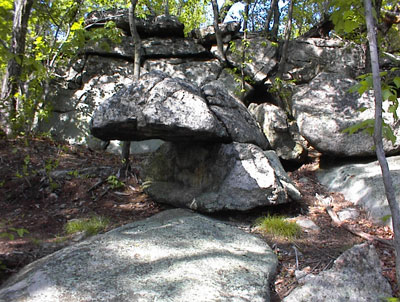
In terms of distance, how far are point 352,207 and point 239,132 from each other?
7.22ft

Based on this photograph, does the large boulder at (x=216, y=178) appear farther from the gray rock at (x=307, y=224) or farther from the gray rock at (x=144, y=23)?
the gray rock at (x=144, y=23)

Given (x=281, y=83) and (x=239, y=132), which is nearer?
(x=239, y=132)

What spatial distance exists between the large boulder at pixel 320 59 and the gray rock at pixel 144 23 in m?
3.77

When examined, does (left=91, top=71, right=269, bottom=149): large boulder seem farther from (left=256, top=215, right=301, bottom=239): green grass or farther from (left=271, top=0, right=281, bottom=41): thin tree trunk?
(left=271, top=0, right=281, bottom=41): thin tree trunk

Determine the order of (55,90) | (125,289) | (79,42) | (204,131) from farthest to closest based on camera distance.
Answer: (55,90) < (204,131) < (79,42) < (125,289)

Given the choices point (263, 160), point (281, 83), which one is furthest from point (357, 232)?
point (281, 83)

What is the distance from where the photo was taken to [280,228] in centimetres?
448

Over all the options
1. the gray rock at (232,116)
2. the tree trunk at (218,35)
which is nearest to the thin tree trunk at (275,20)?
the tree trunk at (218,35)

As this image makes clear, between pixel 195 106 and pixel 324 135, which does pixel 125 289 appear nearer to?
pixel 195 106

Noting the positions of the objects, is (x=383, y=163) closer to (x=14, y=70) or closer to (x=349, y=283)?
(x=349, y=283)

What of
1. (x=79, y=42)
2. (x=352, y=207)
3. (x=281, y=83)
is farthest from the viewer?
(x=281, y=83)

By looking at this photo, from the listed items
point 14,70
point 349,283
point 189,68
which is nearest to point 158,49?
point 189,68

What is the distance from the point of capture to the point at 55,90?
10242 millimetres

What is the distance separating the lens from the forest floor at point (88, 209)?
370 centimetres
